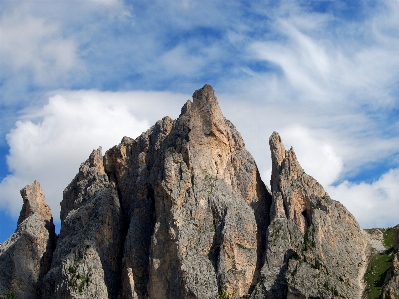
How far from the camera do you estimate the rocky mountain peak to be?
15775 centimetres

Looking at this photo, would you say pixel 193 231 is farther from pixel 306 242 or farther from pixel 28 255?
pixel 28 255

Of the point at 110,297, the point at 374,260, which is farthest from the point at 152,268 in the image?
the point at 374,260

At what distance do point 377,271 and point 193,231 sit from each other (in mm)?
29990

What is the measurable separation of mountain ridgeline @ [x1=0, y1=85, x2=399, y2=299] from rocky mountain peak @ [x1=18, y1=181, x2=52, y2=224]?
4.14 metres

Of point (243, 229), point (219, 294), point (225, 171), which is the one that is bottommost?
point (219, 294)

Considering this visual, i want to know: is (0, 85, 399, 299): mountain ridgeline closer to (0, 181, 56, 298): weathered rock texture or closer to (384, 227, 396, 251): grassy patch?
(0, 181, 56, 298): weathered rock texture

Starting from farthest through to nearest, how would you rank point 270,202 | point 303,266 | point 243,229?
point 270,202, point 243,229, point 303,266

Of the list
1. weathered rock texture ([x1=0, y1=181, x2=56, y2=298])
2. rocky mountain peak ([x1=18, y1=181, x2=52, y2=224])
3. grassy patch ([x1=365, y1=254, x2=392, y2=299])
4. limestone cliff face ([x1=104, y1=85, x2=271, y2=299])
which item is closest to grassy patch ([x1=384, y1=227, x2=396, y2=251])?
grassy patch ([x1=365, y1=254, x2=392, y2=299])

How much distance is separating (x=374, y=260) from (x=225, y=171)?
29575mm

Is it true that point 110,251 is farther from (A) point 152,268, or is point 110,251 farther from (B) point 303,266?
(B) point 303,266

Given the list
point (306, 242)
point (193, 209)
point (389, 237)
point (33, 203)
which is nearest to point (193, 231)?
point (193, 209)

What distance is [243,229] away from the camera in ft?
432

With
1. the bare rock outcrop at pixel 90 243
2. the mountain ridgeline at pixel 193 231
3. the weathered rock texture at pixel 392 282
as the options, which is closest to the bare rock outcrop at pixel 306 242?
the mountain ridgeline at pixel 193 231

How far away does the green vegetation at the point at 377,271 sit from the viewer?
123 metres
